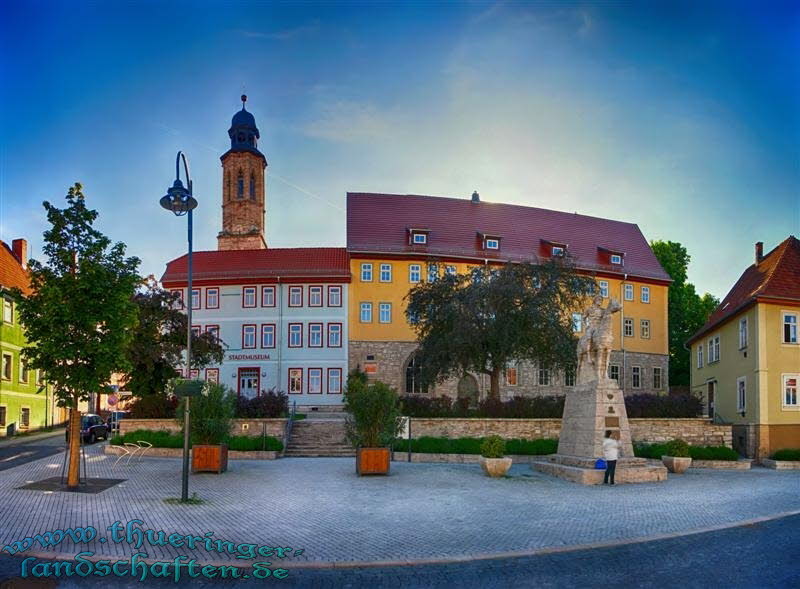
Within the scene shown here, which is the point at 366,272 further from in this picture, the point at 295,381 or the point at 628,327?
the point at 628,327

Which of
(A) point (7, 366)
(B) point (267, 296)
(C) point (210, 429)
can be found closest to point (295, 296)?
(B) point (267, 296)

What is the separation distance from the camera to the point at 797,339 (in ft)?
110

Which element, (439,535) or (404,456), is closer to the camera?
(439,535)

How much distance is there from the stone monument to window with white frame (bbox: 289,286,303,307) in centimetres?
2719

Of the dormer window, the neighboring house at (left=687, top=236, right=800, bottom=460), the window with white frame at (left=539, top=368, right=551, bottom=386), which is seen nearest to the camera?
the neighboring house at (left=687, top=236, right=800, bottom=460)

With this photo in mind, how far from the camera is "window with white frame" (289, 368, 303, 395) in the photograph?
4653 centimetres

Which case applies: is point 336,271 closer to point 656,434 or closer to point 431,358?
point 431,358

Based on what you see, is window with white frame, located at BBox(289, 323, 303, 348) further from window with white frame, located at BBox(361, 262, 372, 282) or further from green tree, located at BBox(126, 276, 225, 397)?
green tree, located at BBox(126, 276, 225, 397)

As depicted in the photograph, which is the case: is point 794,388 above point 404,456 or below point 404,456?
above

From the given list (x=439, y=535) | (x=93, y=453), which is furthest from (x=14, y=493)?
(x=93, y=453)

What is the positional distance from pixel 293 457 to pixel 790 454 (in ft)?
66.4

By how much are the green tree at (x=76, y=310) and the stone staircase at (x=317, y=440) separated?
1174 cm

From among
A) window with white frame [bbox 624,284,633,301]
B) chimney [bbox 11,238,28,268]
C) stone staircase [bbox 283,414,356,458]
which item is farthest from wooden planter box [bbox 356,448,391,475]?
window with white frame [bbox 624,284,633,301]

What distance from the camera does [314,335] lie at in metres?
47.4
